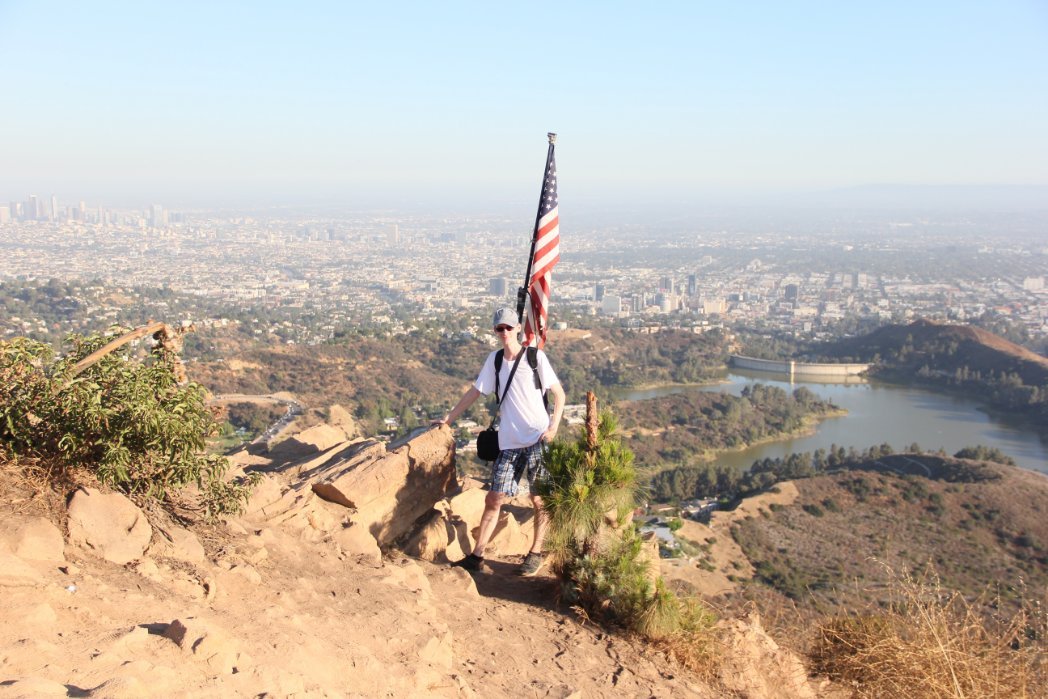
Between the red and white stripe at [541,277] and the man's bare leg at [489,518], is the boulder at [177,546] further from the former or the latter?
the red and white stripe at [541,277]

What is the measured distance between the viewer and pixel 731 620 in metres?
4.58

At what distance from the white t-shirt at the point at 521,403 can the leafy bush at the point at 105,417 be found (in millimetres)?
1567

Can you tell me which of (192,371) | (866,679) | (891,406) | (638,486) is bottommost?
(891,406)

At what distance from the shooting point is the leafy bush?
3.66 m

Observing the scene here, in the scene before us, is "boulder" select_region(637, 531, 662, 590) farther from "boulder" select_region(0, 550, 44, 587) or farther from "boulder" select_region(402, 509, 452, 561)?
"boulder" select_region(0, 550, 44, 587)

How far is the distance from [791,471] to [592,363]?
2017cm

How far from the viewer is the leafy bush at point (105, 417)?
3660 millimetres

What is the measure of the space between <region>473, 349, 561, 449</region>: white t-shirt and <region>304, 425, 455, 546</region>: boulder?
98 centimetres

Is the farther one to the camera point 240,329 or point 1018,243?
point 1018,243

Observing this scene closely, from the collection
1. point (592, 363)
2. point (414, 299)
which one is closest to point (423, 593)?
point (592, 363)

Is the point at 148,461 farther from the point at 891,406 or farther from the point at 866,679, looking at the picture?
the point at 891,406

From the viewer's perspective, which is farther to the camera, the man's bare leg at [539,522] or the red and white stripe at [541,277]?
the red and white stripe at [541,277]

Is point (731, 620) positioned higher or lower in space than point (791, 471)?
higher

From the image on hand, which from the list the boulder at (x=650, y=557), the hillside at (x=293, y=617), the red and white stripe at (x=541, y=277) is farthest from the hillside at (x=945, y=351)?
the hillside at (x=293, y=617)
